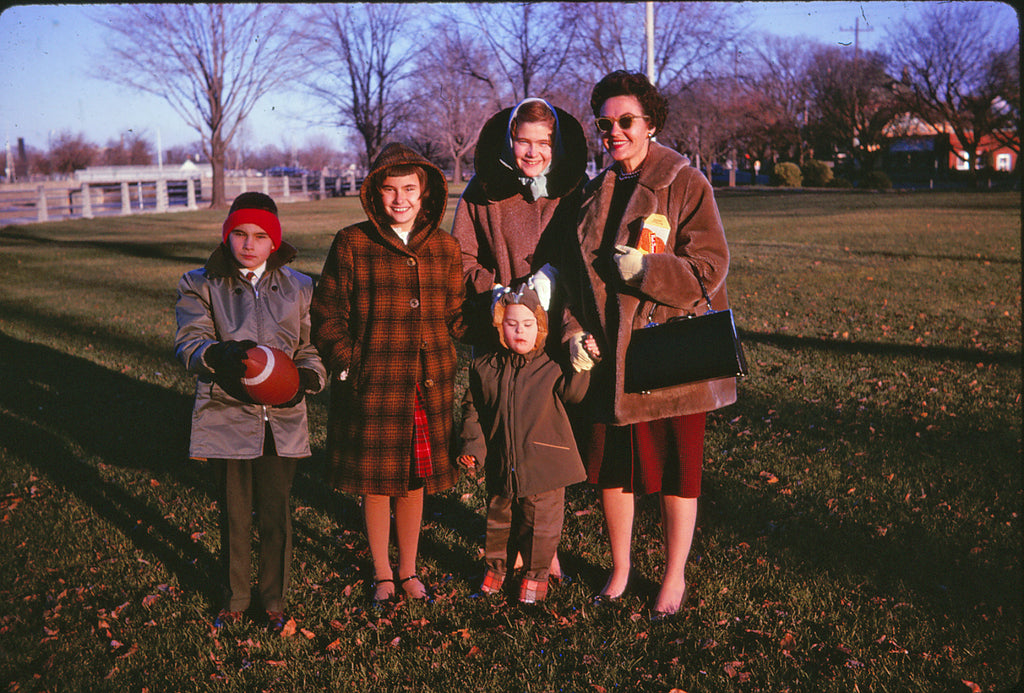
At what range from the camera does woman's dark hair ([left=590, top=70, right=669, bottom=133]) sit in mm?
3158

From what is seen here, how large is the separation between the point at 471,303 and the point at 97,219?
30.0 m

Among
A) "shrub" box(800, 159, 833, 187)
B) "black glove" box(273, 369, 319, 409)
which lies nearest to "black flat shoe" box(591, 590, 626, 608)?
"black glove" box(273, 369, 319, 409)

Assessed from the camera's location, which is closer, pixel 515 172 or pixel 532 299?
pixel 532 299

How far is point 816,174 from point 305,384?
49.2 m

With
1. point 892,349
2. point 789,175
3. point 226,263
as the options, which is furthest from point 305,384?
point 789,175

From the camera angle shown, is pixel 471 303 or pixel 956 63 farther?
pixel 956 63

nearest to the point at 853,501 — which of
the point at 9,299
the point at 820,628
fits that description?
the point at 820,628

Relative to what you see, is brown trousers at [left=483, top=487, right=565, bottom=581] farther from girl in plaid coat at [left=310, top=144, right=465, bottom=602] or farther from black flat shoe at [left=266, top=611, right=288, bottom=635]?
black flat shoe at [left=266, top=611, right=288, bottom=635]

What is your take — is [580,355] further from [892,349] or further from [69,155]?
[69,155]

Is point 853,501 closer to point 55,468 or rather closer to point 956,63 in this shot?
point 55,468

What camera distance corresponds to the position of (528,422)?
11.2ft

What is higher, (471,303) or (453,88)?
(453,88)

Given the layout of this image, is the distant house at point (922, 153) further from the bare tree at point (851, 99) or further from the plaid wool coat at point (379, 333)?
the plaid wool coat at point (379, 333)

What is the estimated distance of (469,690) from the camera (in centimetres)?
305
